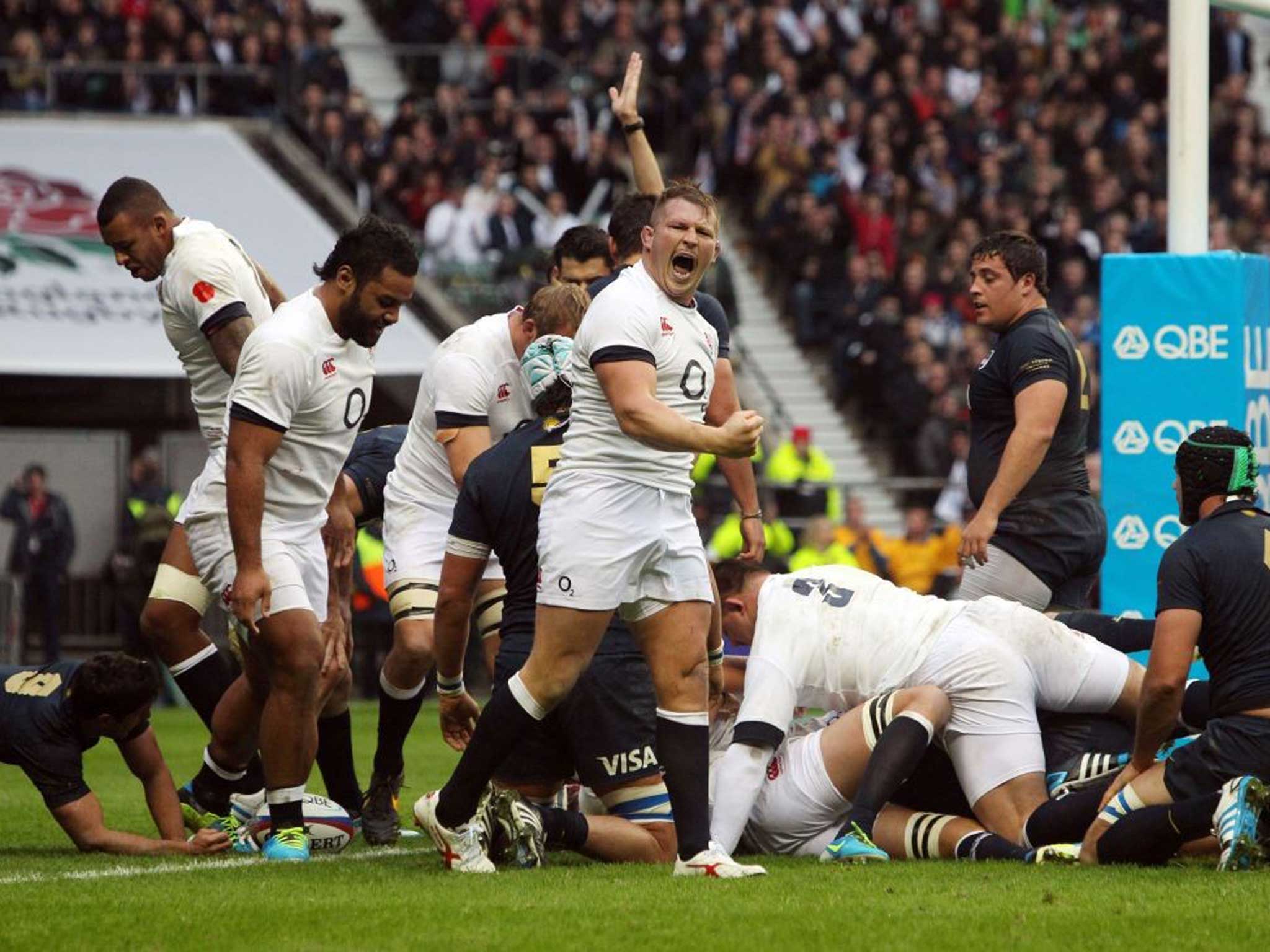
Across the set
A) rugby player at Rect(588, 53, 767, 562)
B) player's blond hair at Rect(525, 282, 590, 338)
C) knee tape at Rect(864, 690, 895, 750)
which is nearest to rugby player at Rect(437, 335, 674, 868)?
player's blond hair at Rect(525, 282, 590, 338)

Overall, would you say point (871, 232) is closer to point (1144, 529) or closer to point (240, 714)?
point (1144, 529)

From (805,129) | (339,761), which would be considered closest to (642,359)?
(339,761)

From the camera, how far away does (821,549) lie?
1844cm

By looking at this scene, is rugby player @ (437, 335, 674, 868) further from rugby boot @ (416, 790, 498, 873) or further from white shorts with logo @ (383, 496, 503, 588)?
white shorts with logo @ (383, 496, 503, 588)

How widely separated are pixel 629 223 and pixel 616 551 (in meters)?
Result: 2.27

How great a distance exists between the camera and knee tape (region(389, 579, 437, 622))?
9164 mm

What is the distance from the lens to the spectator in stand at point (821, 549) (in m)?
18.4

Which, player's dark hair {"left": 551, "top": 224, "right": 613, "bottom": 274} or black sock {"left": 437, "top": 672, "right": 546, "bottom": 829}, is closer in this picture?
black sock {"left": 437, "top": 672, "right": 546, "bottom": 829}

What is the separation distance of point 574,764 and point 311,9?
59.6 ft

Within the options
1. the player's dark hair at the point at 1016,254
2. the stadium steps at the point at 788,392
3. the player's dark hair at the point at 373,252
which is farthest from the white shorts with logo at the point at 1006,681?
the stadium steps at the point at 788,392

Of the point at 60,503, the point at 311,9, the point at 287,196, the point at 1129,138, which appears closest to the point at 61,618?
the point at 60,503

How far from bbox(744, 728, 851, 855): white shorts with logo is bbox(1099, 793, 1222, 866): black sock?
104 centimetres

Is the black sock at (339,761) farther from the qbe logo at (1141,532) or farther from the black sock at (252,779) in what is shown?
the qbe logo at (1141,532)

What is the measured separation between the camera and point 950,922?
20.4 ft
